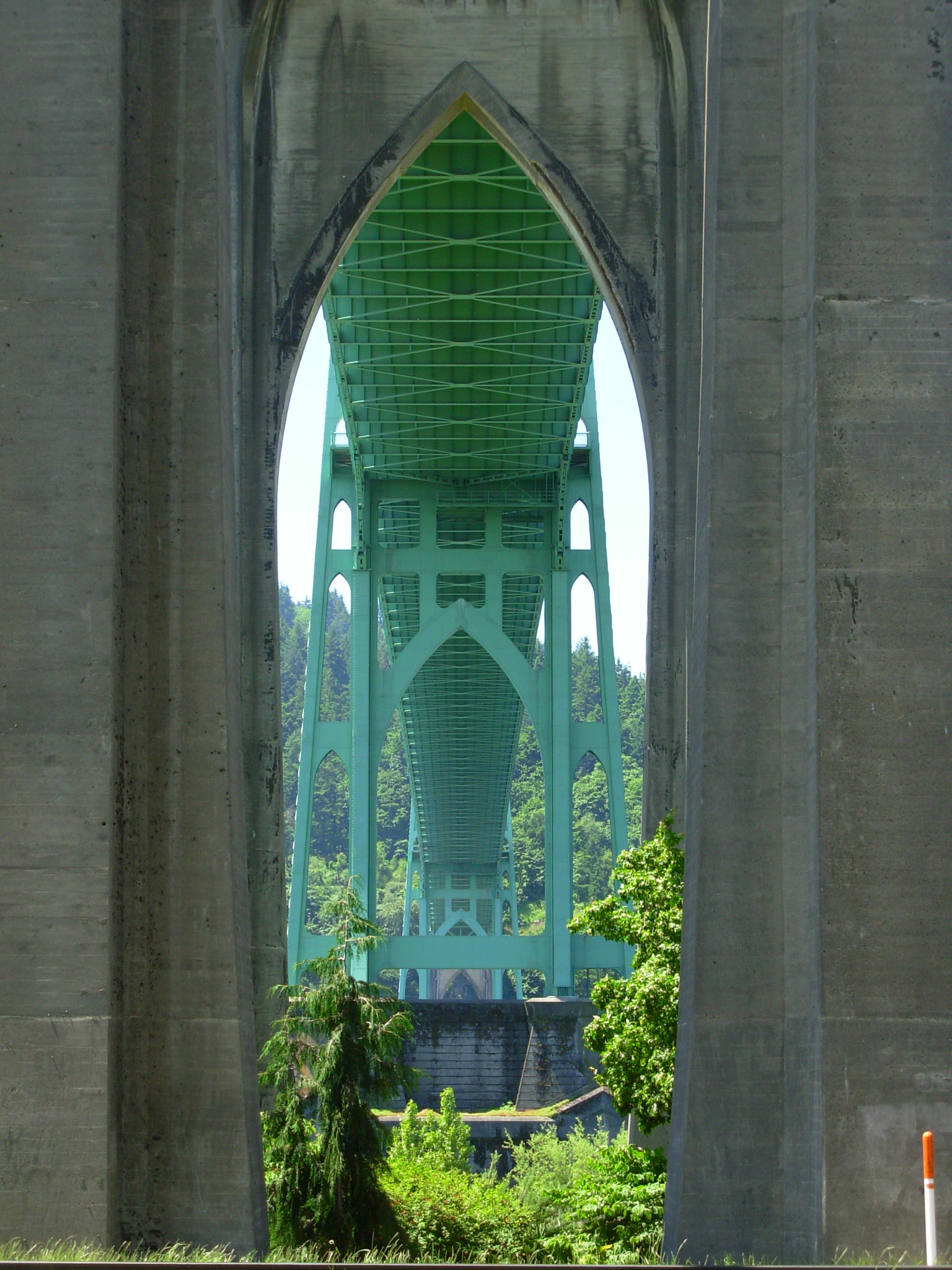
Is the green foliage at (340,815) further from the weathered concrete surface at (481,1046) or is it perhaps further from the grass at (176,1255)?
the grass at (176,1255)

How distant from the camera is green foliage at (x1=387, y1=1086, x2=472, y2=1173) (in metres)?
25.4

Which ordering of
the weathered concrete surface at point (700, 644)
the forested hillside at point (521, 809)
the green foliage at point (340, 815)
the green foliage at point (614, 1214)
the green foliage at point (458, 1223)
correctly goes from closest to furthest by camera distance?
the weathered concrete surface at point (700, 644)
the green foliage at point (614, 1214)
the green foliage at point (458, 1223)
the forested hillside at point (521, 809)
the green foliage at point (340, 815)

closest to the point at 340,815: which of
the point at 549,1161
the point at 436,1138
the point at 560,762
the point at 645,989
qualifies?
the point at 560,762

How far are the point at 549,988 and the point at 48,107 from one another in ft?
115

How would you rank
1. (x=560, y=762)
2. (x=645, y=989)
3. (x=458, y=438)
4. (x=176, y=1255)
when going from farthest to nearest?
1. (x=560, y=762)
2. (x=458, y=438)
3. (x=645, y=989)
4. (x=176, y=1255)

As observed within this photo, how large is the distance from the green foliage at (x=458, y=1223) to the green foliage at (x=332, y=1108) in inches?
31.7

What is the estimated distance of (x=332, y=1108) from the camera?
14.6m

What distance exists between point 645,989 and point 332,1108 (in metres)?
3.12

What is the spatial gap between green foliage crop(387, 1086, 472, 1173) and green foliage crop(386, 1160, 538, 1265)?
5665mm

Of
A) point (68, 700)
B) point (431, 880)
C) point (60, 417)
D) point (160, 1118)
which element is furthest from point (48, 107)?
point (431, 880)

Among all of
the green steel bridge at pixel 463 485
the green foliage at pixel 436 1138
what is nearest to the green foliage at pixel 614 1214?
the green foliage at pixel 436 1138

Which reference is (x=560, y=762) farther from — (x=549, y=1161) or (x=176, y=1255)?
(x=176, y=1255)

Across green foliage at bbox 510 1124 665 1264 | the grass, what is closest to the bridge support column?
green foliage at bbox 510 1124 665 1264

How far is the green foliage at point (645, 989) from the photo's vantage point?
15359mm
